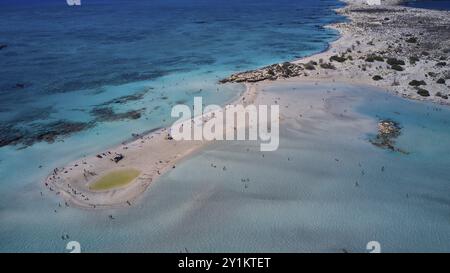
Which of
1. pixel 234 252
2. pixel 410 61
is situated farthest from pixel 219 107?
pixel 410 61

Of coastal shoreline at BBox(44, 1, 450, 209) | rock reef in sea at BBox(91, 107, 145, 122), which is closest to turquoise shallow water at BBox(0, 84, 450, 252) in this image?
coastal shoreline at BBox(44, 1, 450, 209)

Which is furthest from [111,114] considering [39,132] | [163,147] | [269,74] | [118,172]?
[269,74]

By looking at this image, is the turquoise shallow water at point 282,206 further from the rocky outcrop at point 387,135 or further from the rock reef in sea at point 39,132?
the rock reef in sea at point 39,132

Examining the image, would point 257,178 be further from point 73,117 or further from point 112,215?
point 73,117

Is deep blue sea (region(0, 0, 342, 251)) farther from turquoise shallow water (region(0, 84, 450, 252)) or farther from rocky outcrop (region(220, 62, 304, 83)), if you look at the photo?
rocky outcrop (region(220, 62, 304, 83))

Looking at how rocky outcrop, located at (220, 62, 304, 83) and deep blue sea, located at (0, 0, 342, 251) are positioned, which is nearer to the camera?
deep blue sea, located at (0, 0, 342, 251)
